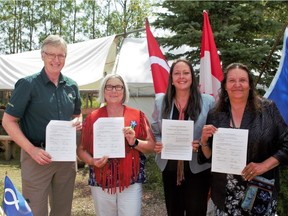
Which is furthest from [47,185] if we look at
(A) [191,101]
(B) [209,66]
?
(B) [209,66]

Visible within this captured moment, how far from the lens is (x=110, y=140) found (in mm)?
2908

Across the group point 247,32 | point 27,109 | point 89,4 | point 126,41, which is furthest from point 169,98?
point 89,4

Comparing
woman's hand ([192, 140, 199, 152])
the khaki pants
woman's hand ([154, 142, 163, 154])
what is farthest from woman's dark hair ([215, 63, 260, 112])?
the khaki pants

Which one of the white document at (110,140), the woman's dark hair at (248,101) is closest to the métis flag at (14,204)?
the white document at (110,140)

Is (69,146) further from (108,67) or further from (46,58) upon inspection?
(108,67)

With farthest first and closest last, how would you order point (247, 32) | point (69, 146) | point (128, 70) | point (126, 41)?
point (126, 41) → point (128, 70) → point (247, 32) → point (69, 146)

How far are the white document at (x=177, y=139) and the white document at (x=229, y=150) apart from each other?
0.28m

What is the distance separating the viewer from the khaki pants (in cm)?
297

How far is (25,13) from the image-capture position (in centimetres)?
3141

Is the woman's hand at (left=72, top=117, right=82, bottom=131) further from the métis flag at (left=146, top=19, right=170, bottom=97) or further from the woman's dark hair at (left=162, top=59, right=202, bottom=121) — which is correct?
the métis flag at (left=146, top=19, right=170, bottom=97)

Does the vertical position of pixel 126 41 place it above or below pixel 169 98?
above

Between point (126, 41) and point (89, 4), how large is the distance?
23.2 metres

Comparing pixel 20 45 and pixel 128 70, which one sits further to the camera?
pixel 20 45

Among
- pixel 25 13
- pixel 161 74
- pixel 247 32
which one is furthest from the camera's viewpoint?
pixel 25 13
